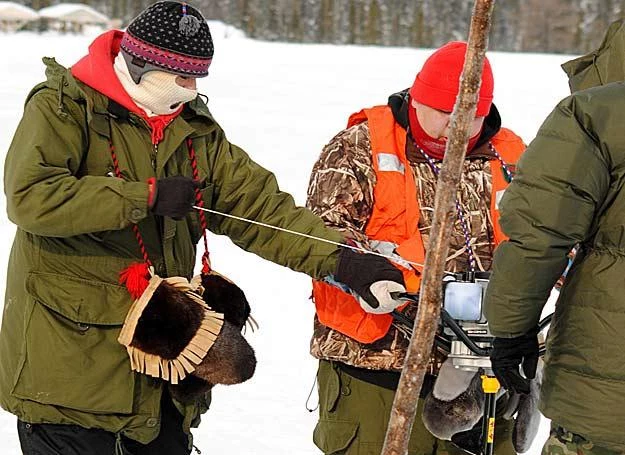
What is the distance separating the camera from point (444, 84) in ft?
11.1

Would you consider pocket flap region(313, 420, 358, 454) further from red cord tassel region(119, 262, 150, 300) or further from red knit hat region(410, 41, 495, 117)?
red knit hat region(410, 41, 495, 117)

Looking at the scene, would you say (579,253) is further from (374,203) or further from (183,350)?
(183,350)

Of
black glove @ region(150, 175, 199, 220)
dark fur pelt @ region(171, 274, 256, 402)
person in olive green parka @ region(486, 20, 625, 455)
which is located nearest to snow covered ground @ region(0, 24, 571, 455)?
dark fur pelt @ region(171, 274, 256, 402)

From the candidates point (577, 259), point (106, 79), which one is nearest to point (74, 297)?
point (106, 79)

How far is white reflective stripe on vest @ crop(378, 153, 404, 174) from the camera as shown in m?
3.42

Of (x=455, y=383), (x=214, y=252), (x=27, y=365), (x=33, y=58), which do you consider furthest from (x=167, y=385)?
(x=33, y=58)

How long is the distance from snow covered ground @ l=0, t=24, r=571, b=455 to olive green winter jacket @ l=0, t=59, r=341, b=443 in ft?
6.21

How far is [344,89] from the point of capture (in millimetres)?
16094

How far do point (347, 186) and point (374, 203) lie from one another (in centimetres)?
10

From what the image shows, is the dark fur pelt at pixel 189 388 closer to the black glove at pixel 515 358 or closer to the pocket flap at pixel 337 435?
the pocket flap at pixel 337 435

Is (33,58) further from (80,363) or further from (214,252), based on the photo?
(80,363)

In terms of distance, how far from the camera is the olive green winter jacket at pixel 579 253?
242 cm

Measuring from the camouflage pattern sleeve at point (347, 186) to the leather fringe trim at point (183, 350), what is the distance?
47 centimetres

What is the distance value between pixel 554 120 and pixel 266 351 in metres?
4.00
